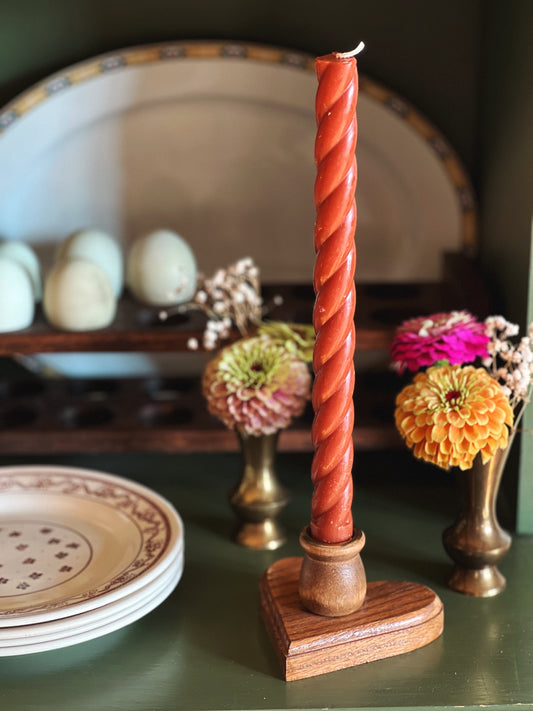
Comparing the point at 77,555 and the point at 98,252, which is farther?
the point at 98,252

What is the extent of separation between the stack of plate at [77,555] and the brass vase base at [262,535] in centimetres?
8

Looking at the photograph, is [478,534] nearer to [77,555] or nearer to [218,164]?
[77,555]

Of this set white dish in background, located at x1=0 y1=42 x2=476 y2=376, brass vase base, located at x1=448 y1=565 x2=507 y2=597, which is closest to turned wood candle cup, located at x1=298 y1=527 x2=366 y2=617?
brass vase base, located at x1=448 y1=565 x2=507 y2=597

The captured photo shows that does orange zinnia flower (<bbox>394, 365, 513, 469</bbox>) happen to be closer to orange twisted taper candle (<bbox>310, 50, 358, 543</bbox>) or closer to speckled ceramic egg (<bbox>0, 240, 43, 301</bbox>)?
orange twisted taper candle (<bbox>310, 50, 358, 543</bbox>)

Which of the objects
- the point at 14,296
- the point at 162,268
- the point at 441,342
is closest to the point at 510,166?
the point at 441,342

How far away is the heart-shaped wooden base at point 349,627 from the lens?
0.58 m

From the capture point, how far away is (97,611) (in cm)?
58

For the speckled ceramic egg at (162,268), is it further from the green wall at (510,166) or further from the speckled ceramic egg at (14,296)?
the green wall at (510,166)

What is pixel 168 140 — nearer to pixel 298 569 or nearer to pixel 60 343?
pixel 60 343

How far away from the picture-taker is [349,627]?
59cm

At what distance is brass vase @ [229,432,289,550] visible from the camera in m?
0.72

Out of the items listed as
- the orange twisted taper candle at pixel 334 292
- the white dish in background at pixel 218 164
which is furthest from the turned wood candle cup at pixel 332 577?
the white dish in background at pixel 218 164

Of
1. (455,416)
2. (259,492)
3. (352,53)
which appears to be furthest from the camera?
(259,492)

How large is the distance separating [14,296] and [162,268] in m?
0.14
